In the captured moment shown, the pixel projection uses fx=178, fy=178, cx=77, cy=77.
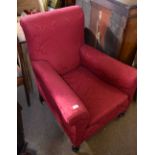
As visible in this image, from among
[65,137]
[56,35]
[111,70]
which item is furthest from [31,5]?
[65,137]

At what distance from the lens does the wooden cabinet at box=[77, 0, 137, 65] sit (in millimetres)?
1448

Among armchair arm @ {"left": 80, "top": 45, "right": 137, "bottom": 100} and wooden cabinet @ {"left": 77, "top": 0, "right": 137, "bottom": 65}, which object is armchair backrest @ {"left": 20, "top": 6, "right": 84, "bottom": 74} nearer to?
armchair arm @ {"left": 80, "top": 45, "right": 137, "bottom": 100}

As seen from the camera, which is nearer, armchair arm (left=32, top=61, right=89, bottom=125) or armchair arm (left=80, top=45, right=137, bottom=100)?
armchair arm (left=32, top=61, right=89, bottom=125)

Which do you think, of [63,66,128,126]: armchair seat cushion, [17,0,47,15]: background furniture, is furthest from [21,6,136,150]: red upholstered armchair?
[17,0,47,15]: background furniture

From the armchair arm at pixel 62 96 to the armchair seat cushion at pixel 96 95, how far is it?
0.18 metres

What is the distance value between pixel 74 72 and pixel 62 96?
0.53m

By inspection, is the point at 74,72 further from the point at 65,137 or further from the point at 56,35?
the point at 65,137

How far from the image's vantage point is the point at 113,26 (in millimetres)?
1567

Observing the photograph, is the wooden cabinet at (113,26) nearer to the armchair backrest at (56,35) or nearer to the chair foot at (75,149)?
the armchair backrest at (56,35)

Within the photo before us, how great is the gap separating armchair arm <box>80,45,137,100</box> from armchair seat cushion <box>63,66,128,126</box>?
0.05m

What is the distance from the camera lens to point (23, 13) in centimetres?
178
